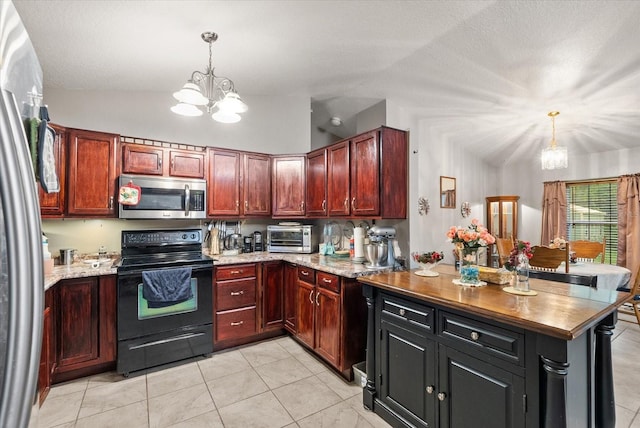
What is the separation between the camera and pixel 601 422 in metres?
1.73

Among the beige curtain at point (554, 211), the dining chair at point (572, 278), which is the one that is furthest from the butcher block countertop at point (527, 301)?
the beige curtain at point (554, 211)

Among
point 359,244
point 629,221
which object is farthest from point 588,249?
point 359,244

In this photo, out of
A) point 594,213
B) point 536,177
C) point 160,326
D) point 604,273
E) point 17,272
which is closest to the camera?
point 17,272

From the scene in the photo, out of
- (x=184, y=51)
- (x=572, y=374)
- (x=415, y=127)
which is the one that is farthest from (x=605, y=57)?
(x=184, y=51)

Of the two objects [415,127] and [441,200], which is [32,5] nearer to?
[415,127]

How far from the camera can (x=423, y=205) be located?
11.3ft

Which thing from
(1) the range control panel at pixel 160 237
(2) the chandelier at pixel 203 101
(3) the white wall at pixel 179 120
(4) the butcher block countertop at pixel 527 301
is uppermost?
(3) the white wall at pixel 179 120

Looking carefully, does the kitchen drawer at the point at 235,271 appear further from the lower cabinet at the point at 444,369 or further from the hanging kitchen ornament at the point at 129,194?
the lower cabinet at the point at 444,369

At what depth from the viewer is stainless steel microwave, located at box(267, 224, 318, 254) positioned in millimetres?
3729

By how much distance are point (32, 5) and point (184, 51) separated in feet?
3.10

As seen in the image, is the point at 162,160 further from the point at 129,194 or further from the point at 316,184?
the point at 316,184

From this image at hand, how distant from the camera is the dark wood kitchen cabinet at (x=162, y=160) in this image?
123 inches

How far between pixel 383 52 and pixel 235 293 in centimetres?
270

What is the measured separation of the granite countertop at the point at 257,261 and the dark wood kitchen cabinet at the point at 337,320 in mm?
89
